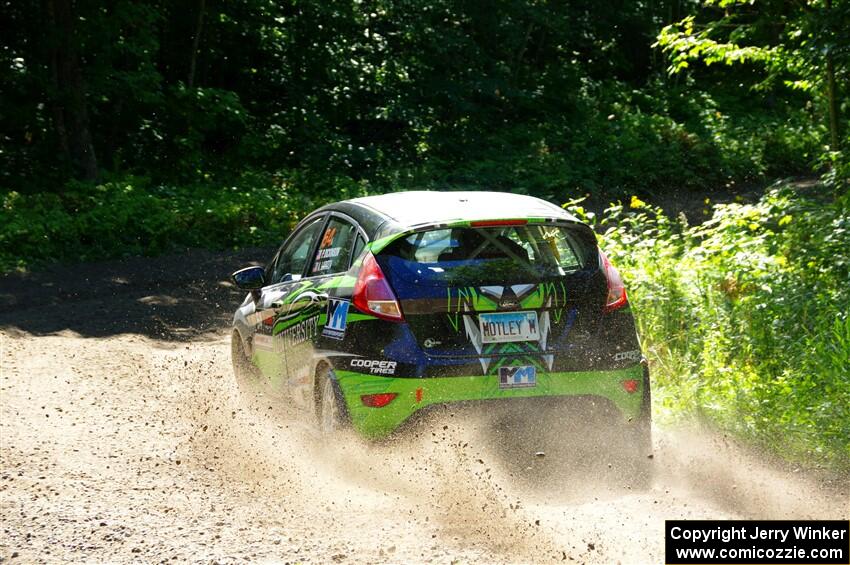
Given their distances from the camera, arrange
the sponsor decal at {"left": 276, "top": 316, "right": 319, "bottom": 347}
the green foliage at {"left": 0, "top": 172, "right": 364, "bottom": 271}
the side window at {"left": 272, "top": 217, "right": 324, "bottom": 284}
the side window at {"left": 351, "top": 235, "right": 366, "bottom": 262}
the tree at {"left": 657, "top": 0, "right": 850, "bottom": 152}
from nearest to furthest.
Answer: the side window at {"left": 351, "top": 235, "right": 366, "bottom": 262}, the sponsor decal at {"left": 276, "top": 316, "right": 319, "bottom": 347}, the side window at {"left": 272, "top": 217, "right": 324, "bottom": 284}, the tree at {"left": 657, "top": 0, "right": 850, "bottom": 152}, the green foliage at {"left": 0, "top": 172, "right": 364, "bottom": 271}

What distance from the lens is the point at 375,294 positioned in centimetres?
669

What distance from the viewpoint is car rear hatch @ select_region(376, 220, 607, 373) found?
656 cm

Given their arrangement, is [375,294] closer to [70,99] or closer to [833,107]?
[833,107]

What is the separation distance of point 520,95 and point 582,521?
73.2 feet

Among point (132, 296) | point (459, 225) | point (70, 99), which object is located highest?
point (70, 99)

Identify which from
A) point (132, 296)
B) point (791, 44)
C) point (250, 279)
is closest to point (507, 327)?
point (250, 279)

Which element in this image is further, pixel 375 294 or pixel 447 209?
pixel 447 209

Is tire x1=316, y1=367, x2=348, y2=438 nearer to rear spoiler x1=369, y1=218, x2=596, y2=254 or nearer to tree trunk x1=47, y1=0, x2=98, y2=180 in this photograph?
rear spoiler x1=369, y1=218, x2=596, y2=254

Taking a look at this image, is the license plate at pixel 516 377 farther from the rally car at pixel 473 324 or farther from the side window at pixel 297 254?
the side window at pixel 297 254

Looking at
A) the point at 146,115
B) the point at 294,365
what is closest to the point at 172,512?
the point at 294,365

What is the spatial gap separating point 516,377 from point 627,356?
2.31ft

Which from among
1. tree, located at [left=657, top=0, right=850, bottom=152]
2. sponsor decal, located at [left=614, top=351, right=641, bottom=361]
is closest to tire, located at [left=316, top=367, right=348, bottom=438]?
sponsor decal, located at [left=614, top=351, right=641, bottom=361]

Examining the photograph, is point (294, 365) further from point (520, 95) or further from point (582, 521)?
point (520, 95)

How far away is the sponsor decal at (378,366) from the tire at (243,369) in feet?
8.33
